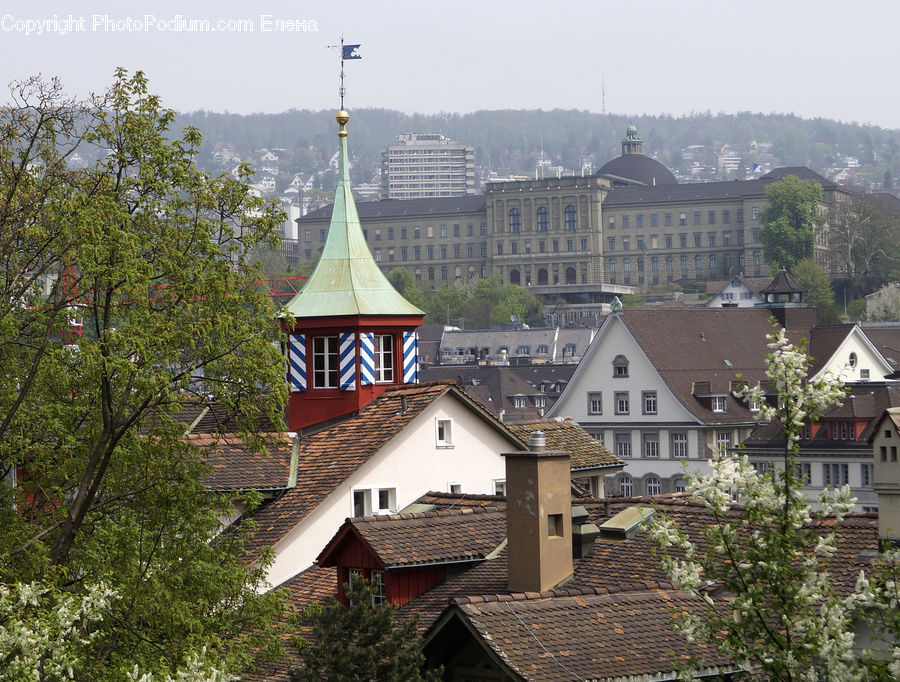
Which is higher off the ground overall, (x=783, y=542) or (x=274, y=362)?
(x=274, y=362)

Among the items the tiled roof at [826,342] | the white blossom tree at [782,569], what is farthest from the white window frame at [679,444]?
the white blossom tree at [782,569]

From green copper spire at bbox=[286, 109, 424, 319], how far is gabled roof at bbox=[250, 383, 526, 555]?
2227 millimetres

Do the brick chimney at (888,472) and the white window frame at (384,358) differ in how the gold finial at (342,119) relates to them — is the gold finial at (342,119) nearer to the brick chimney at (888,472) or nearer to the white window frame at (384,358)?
the white window frame at (384,358)

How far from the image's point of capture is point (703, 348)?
81562mm

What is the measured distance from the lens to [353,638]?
1705 cm

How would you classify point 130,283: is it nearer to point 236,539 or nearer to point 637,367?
point 236,539

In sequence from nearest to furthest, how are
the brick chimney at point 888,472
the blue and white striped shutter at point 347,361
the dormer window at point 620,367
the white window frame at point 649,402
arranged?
the brick chimney at point 888,472 → the blue and white striped shutter at point 347,361 → the white window frame at point 649,402 → the dormer window at point 620,367

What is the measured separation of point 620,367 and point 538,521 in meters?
60.6

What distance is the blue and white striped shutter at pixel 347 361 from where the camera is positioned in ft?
99.0

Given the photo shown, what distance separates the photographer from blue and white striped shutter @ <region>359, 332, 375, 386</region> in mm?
30391

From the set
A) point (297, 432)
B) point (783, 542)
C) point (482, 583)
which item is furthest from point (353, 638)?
point (297, 432)

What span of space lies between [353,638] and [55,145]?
693cm

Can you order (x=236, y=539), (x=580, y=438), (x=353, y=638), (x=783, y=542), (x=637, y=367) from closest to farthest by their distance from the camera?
(x=783, y=542) → (x=353, y=638) → (x=236, y=539) → (x=580, y=438) → (x=637, y=367)

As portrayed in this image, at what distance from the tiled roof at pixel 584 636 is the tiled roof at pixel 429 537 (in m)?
3.23
